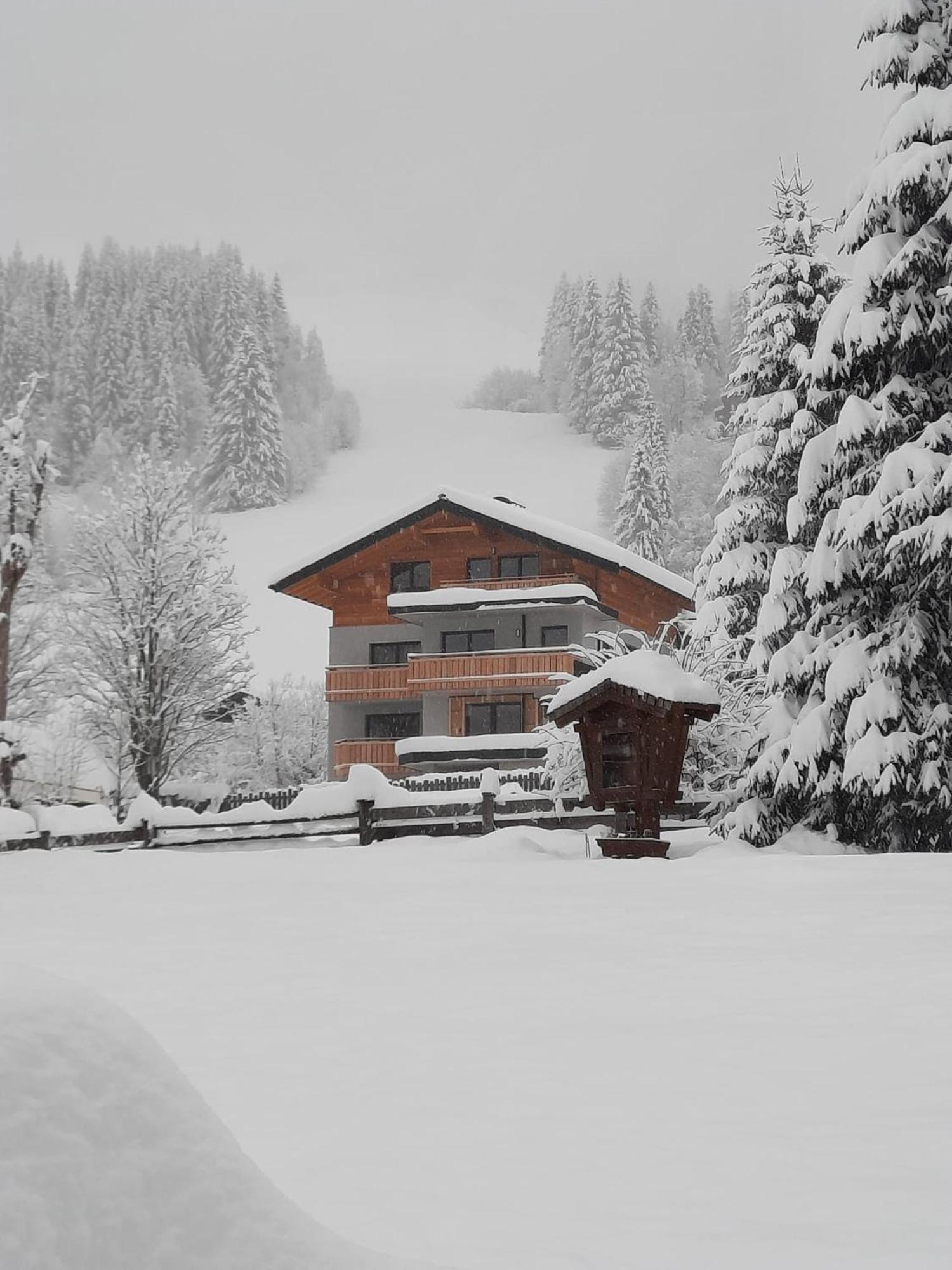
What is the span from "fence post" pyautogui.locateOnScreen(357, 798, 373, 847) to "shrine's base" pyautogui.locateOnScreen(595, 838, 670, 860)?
4.25m

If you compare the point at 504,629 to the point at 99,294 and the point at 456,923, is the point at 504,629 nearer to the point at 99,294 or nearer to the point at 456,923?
the point at 456,923

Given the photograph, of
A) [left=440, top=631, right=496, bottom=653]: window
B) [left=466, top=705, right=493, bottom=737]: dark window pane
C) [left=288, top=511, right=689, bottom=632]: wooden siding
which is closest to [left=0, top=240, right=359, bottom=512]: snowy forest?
[left=288, top=511, right=689, bottom=632]: wooden siding

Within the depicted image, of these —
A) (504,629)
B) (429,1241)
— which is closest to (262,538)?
(504,629)

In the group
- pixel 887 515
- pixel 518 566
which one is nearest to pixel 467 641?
pixel 518 566

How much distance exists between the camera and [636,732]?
14.2 meters

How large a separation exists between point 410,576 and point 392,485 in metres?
67.5

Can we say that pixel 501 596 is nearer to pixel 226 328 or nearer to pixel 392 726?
pixel 392 726

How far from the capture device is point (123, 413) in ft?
368

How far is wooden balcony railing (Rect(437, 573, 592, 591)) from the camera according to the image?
124 ft

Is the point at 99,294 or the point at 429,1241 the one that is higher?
the point at 99,294

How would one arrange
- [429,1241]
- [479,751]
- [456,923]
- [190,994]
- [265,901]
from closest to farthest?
[429,1241], [190,994], [456,923], [265,901], [479,751]

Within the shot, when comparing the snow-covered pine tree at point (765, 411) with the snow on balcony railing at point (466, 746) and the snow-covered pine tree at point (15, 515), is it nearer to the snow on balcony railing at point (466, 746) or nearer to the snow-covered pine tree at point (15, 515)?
the snow on balcony railing at point (466, 746)

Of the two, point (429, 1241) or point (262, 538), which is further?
point (262, 538)

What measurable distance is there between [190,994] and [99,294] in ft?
410
